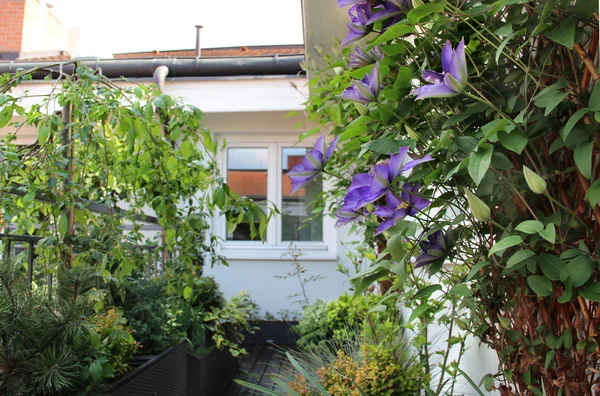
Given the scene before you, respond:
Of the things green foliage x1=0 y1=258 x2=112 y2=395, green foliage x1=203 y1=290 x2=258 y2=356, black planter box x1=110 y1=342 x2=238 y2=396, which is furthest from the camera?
green foliage x1=203 y1=290 x2=258 y2=356

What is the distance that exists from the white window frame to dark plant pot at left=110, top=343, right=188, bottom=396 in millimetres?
2620

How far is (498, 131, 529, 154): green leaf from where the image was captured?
2.08 feet

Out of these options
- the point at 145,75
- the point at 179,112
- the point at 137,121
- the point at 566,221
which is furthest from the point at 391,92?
the point at 145,75

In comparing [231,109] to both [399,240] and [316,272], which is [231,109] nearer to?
[316,272]

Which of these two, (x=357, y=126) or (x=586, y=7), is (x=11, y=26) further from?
(x=586, y=7)

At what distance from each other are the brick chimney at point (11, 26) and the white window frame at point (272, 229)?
21.9 ft

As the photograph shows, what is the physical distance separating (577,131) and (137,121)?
1.31 metres

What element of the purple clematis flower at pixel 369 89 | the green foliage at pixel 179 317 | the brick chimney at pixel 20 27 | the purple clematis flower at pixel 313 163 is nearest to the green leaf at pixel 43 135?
the green foliage at pixel 179 317

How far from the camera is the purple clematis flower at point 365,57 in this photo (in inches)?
34.6

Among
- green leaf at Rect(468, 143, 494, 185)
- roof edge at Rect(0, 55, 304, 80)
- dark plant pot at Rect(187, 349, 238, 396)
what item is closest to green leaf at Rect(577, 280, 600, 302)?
green leaf at Rect(468, 143, 494, 185)

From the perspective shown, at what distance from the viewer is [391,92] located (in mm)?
761

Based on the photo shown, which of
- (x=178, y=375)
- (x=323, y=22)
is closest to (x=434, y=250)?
(x=178, y=375)

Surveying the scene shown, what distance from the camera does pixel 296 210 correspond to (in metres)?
5.73

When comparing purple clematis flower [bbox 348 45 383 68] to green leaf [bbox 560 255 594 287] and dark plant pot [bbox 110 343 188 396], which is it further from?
dark plant pot [bbox 110 343 188 396]
